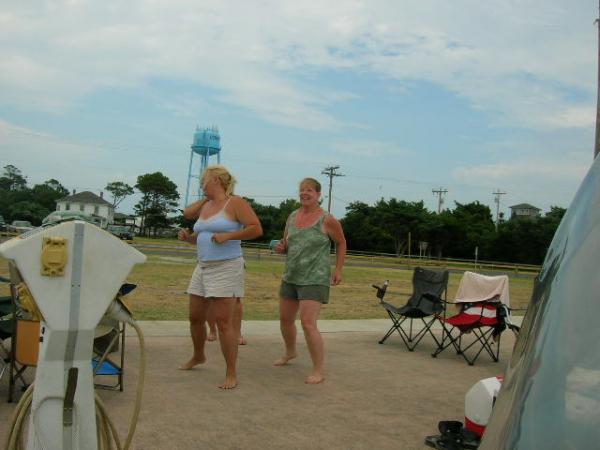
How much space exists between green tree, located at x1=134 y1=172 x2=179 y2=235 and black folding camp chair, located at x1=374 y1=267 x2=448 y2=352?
62640 mm

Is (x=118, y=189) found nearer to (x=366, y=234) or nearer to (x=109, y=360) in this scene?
(x=366, y=234)

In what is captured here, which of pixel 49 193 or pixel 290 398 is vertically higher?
pixel 49 193

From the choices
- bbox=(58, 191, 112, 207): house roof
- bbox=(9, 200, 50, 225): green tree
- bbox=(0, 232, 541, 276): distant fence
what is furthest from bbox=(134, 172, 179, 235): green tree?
bbox=(0, 232, 541, 276): distant fence

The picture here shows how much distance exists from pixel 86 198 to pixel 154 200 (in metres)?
19.5

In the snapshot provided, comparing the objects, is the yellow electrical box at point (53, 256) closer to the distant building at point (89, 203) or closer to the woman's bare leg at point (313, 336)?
the woman's bare leg at point (313, 336)

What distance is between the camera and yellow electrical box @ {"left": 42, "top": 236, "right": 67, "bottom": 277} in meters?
2.20

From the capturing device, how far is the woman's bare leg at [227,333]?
15.5 feet

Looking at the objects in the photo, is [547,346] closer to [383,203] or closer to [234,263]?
[234,263]

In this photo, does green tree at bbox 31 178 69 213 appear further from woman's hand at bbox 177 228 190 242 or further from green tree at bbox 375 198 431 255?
woman's hand at bbox 177 228 190 242

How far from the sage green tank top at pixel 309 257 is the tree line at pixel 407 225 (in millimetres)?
44684

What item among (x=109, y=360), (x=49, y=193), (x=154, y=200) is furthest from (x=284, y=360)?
(x=49, y=193)

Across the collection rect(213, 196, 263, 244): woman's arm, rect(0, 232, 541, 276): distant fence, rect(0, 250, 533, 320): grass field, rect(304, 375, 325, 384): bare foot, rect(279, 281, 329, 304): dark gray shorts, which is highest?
rect(213, 196, 263, 244): woman's arm

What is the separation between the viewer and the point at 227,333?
15.5 feet

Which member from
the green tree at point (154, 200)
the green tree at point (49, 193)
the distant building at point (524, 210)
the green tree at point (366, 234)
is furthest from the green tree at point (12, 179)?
the distant building at point (524, 210)
